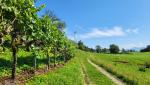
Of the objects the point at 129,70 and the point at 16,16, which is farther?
the point at 129,70

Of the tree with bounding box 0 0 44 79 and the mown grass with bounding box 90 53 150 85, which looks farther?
the mown grass with bounding box 90 53 150 85

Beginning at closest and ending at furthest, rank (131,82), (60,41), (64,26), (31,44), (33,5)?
(33,5)
(31,44)
(131,82)
(60,41)
(64,26)

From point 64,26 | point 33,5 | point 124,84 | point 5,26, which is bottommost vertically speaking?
point 124,84

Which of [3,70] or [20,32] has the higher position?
[20,32]

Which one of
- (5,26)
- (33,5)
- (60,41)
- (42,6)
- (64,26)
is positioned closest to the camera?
(5,26)

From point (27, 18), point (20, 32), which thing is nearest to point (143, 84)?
point (20, 32)

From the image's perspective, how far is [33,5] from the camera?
16375 millimetres

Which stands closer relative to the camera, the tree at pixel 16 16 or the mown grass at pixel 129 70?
the tree at pixel 16 16

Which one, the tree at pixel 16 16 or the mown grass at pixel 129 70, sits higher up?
the tree at pixel 16 16

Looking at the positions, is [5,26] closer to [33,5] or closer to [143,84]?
[33,5]

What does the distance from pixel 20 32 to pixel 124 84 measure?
13597 mm

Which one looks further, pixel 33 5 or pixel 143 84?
pixel 143 84

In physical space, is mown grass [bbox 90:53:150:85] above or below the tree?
below

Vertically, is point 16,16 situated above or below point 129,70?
above
